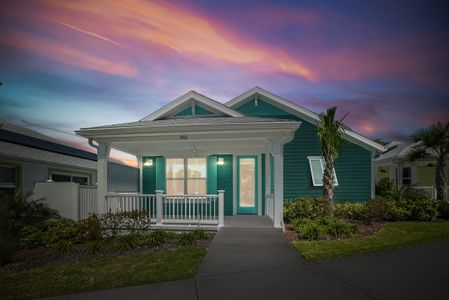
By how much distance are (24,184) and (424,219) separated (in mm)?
16538

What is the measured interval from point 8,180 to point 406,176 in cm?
2381

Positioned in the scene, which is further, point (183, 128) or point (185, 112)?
point (185, 112)

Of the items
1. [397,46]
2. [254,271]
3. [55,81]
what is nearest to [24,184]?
[55,81]

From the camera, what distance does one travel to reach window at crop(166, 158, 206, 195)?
1172 cm

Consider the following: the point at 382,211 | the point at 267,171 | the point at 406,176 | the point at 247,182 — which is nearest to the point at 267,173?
the point at 267,171

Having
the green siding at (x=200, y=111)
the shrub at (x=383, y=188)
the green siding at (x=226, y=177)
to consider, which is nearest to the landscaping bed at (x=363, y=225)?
the shrub at (x=383, y=188)

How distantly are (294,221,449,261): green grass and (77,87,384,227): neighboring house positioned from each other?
1956 mm

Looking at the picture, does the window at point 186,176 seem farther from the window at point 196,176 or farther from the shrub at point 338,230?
the shrub at point 338,230

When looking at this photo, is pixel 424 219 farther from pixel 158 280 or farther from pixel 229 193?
pixel 158 280

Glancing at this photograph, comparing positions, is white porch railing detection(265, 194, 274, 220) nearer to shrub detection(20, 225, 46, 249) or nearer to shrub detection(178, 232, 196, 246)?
shrub detection(178, 232, 196, 246)

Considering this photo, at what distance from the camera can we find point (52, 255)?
7.13 meters

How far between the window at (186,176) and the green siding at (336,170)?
4032mm

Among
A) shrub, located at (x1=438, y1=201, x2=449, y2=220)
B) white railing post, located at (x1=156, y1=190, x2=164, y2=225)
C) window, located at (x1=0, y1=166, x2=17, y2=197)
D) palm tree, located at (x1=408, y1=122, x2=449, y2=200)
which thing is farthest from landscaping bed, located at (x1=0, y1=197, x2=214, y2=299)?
palm tree, located at (x1=408, y1=122, x2=449, y2=200)

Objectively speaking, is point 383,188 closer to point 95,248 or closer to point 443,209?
point 443,209
